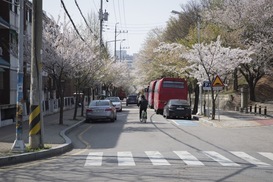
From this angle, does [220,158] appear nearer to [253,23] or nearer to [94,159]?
[94,159]

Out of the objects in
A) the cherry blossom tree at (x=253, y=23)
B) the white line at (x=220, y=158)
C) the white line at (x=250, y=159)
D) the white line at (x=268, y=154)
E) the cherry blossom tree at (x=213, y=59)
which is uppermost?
the cherry blossom tree at (x=253, y=23)

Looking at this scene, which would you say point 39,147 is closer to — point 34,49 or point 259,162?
point 34,49

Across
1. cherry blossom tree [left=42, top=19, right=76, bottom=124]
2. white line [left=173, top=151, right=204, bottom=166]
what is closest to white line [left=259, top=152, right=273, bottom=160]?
white line [left=173, top=151, right=204, bottom=166]

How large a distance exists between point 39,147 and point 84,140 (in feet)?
14.4

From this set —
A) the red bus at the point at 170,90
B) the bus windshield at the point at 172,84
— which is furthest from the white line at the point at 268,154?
the bus windshield at the point at 172,84

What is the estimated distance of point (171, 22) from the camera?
2357 inches

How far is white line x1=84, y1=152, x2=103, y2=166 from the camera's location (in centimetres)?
1073

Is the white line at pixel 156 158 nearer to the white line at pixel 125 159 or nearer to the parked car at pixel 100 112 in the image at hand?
the white line at pixel 125 159

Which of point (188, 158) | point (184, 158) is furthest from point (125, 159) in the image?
point (188, 158)

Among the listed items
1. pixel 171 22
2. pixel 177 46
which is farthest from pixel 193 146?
pixel 171 22

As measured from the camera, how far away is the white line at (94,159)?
1073 centimetres

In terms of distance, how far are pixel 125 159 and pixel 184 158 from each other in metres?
1.62

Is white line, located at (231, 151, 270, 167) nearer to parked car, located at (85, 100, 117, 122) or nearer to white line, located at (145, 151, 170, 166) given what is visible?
white line, located at (145, 151, 170, 166)

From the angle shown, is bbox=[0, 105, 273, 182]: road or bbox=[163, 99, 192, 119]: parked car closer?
bbox=[0, 105, 273, 182]: road
